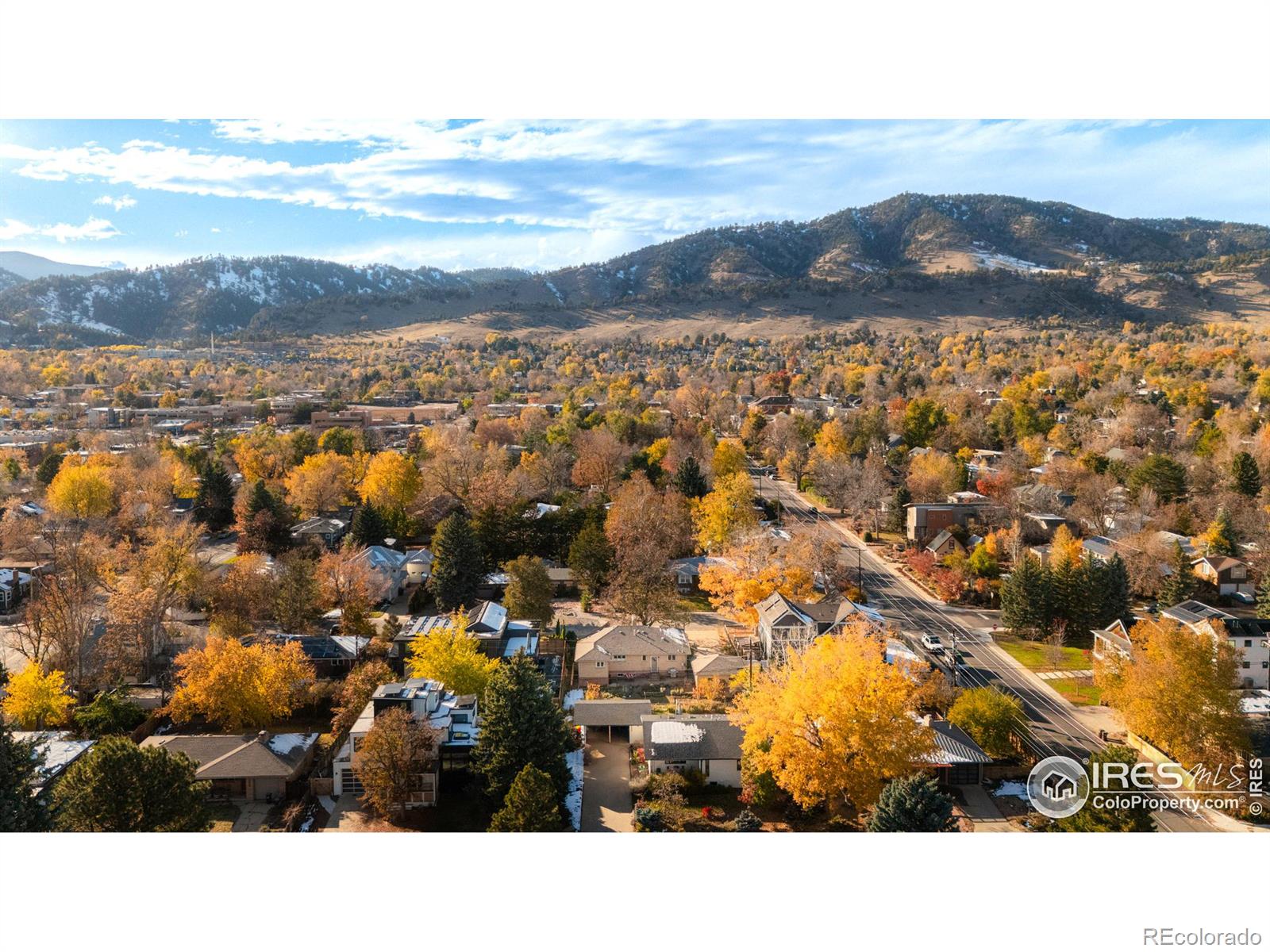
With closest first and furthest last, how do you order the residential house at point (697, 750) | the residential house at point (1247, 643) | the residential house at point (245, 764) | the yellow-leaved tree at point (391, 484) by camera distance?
the residential house at point (245, 764)
the residential house at point (697, 750)
the residential house at point (1247, 643)
the yellow-leaved tree at point (391, 484)

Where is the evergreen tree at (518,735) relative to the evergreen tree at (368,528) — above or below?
above

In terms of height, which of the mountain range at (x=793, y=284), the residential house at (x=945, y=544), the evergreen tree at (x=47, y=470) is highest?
the mountain range at (x=793, y=284)

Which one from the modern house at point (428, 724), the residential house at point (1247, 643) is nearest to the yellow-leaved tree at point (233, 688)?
the modern house at point (428, 724)

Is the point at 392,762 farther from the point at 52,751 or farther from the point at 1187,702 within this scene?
the point at 1187,702

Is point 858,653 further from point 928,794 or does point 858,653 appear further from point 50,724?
point 50,724

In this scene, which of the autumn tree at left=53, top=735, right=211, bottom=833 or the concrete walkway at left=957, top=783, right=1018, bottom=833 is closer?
the autumn tree at left=53, top=735, right=211, bottom=833

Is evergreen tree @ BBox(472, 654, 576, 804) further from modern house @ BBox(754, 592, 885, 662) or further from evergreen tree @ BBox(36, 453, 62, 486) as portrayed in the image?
evergreen tree @ BBox(36, 453, 62, 486)

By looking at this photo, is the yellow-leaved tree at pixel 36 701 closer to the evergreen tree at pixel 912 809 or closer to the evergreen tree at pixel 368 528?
the evergreen tree at pixel 368 528

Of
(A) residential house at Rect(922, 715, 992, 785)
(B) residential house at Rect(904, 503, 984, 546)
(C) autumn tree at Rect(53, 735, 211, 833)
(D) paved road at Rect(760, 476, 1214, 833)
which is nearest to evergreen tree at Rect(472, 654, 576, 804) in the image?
(C) autumn tree at Rect(53, 735, 211, 833)
